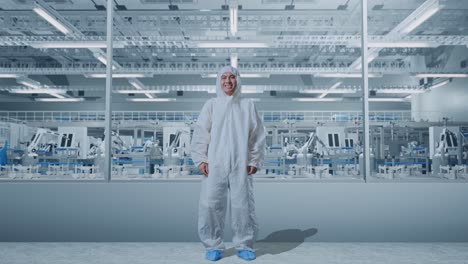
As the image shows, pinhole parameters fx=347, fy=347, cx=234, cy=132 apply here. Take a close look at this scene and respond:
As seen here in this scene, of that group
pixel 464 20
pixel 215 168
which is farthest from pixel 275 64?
pixel 215 168

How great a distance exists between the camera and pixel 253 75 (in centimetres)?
1008

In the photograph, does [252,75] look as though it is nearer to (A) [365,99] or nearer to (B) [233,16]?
(B) [233,16]

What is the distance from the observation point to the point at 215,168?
232 centimetres

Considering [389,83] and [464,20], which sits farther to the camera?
[389,83]

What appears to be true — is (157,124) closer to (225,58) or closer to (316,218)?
(225,58)

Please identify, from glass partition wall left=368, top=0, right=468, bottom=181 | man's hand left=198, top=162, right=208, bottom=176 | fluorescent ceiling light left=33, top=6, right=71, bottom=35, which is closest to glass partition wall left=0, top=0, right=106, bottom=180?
fluorescent ceiling light left=33, top=6, right=71, bottom=35

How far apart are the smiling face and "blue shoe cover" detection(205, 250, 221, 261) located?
3.65 ft

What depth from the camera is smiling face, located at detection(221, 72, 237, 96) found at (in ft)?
7.99

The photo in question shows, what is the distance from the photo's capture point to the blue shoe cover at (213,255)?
2346 mm

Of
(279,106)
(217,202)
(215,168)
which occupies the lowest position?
→ (217,202)

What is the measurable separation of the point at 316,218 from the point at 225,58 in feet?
35.0

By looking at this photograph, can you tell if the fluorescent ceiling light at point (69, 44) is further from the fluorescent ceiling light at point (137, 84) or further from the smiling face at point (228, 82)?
the smiling face at point (228, 82)

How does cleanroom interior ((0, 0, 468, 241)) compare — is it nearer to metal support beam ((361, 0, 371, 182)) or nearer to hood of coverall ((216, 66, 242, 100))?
metal support beam ((361, 0, 371, 182))

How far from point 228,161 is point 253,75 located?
26.2 ft
